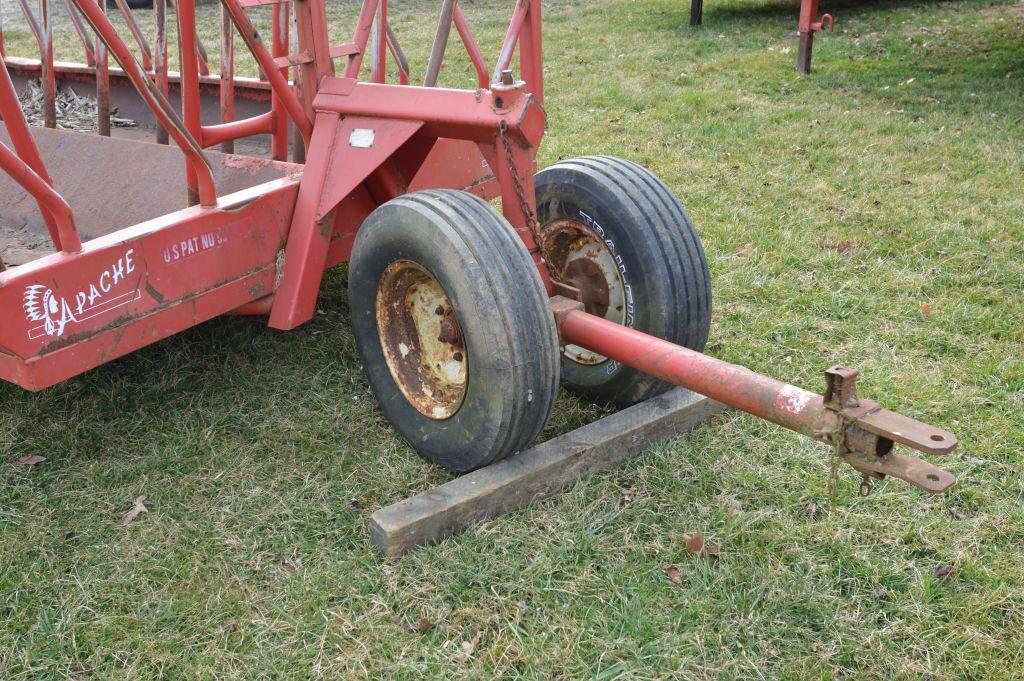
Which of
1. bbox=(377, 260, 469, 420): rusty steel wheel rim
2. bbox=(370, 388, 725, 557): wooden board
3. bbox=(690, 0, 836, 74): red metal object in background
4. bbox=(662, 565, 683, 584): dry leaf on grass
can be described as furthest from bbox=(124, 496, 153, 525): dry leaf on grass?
bbox=(690, 0, 836, 74): red metal object in background

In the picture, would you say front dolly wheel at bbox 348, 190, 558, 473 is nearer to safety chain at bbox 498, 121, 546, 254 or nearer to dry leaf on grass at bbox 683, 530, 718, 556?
safety chain at bbox 498, 121, 546, 254

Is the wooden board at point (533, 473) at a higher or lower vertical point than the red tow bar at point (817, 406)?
lower

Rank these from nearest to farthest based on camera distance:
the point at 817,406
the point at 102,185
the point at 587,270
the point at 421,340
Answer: the point at 817,406, the point at 421,340, the point at 587,270, the point at 102,185

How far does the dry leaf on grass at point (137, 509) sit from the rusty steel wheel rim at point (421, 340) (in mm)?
880

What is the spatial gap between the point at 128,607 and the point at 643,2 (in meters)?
12.1

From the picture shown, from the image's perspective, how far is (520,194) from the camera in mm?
2891

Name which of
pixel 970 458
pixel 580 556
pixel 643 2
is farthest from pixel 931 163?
pixel 643 2

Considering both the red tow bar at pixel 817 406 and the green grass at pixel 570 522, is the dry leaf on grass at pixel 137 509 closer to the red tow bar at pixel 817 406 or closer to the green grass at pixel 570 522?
the green grass at pixel 570 522

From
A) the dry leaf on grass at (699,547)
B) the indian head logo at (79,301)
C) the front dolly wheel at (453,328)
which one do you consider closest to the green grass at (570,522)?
→ the dry leaf on grass at (699,547)

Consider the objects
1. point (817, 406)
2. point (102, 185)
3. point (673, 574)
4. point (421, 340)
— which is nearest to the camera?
point (817, 406)

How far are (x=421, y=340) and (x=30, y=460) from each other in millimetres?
1406

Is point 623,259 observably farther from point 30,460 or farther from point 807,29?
point 807,29

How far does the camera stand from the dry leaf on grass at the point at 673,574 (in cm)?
250

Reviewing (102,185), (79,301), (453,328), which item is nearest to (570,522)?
(453,328)
